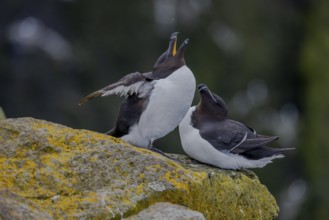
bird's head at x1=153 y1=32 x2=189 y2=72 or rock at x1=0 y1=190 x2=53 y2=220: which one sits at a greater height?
bird's head at x1=153 y1=32 x2=189 y2=72

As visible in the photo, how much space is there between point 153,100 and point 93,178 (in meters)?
1.79

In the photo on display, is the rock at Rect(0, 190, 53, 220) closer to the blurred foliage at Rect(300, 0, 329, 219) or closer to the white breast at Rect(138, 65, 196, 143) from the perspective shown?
the white breast at Rect(138, 65, 196, 143)

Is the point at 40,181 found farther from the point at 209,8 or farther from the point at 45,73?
the point at 209,8

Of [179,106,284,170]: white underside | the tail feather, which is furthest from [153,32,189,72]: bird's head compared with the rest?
A: the tail feather

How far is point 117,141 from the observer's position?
23.3 feet

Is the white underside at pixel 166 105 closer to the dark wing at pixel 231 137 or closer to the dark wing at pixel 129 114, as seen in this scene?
the dark wing at pixel 129 114

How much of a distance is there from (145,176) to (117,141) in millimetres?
619

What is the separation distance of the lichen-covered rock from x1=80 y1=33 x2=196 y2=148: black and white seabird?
94cm

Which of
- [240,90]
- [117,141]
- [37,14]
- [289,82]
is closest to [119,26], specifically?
[37,14]

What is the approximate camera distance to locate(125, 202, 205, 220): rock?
20.0ft

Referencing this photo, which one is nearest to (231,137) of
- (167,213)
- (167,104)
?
(167,104)

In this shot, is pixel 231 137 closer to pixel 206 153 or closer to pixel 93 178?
pixel 206 153

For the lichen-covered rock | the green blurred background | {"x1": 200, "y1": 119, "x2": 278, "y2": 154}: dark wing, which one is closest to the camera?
the lichen-covered rock

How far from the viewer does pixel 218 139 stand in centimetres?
864
